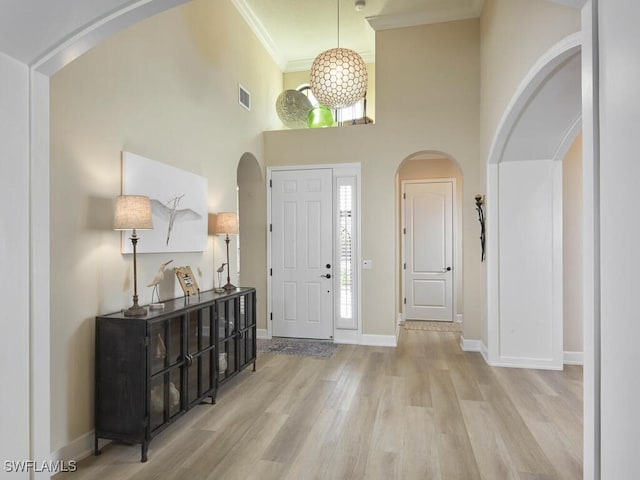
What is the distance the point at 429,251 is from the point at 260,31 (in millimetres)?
4351

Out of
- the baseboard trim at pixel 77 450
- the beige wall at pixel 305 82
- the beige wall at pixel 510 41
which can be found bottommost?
the baseboard trim at pixel 77 450

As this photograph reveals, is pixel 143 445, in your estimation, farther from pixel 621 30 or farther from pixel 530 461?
pixel 621 30

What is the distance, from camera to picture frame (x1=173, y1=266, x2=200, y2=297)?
330cm

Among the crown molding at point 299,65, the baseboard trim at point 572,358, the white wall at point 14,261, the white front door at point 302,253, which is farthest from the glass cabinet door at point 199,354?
the crown molding at point 299,65

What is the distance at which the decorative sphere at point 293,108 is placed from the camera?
5.58 m

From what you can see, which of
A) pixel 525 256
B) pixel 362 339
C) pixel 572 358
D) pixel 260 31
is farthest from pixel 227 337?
pixel 260 31

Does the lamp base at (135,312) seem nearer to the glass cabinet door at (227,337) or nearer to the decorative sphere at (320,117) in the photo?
the glass cabinet door at (227,337)

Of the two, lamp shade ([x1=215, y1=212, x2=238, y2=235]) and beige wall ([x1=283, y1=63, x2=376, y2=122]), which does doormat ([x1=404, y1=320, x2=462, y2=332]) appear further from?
lamp shade ([x1=215, y1=212, x2=238, y2=235])

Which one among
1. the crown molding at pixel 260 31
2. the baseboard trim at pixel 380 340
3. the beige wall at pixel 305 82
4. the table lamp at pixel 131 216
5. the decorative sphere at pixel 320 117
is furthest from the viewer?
the beige wall at pixel 305 82

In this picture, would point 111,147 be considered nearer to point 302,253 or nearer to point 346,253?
point 302,253

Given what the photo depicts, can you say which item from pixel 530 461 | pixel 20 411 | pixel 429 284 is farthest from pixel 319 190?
pixel 20 411

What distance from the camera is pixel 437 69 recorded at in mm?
5008

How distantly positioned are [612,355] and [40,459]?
6.96 feet

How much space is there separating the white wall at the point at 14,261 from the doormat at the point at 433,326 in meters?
5.45
